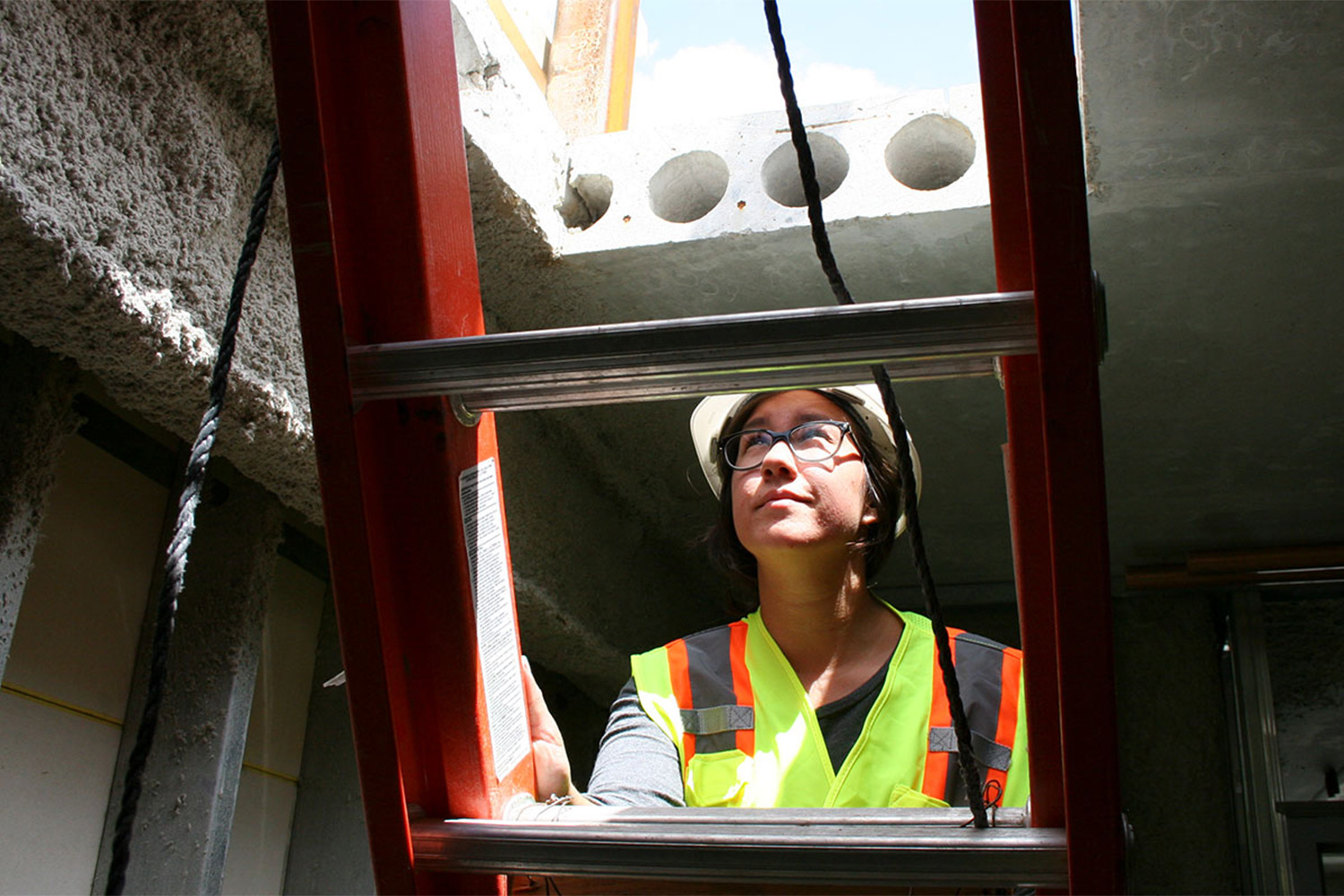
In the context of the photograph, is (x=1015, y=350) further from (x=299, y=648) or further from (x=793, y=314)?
(x=299, y=648)

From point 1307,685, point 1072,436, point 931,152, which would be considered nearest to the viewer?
point 1072,436

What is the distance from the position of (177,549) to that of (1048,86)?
891mm

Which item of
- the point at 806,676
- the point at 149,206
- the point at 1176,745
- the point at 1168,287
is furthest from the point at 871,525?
the point at 1176,745

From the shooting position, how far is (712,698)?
6.74ft

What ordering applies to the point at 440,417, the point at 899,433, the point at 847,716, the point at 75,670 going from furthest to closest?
the point at 75,670 → the point at 847,716 → the point at 440,417 → the point at 899,433

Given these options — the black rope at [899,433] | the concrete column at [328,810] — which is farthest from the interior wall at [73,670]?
the black rope at [899,433]

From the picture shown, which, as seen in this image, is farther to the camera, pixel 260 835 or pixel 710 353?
pixel 260 835

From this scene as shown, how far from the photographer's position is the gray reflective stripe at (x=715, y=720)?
192cm

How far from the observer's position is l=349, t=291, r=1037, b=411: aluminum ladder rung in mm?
992

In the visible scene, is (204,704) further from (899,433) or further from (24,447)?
(899,433)

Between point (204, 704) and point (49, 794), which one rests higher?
point (204, 704)

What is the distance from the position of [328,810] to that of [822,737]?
1713 millimetres

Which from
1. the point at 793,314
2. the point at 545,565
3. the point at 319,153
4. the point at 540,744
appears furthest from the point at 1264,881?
the point at 319,153

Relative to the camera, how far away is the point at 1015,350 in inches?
39.0
